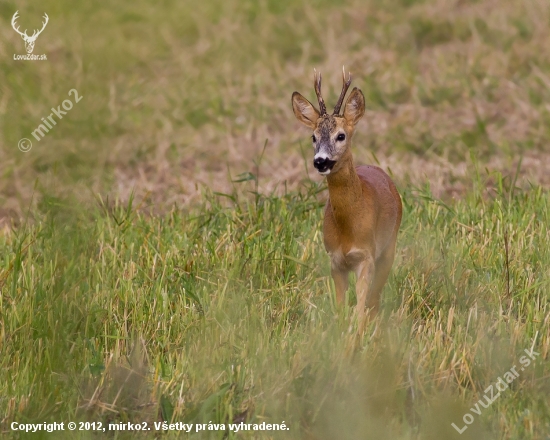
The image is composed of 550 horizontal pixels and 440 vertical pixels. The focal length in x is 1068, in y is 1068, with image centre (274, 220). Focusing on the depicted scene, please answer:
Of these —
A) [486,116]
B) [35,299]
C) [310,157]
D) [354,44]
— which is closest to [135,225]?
[35,299]

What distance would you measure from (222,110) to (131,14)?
2.60 m

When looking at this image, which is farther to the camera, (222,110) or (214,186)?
(222,110)

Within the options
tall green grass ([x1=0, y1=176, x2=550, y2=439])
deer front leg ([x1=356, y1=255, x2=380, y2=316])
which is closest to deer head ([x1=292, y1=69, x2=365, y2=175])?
deer front leg ([x1=356, y1=255, x2=380, y2=316])

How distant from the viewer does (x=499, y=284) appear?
5641 millimetres

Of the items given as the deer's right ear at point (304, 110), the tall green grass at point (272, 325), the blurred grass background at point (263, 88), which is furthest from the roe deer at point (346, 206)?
the blurred grass background at point (263, 88)

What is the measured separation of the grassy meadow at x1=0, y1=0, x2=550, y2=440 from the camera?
4445 millimetres

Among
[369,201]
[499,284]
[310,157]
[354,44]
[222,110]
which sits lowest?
[499,284]

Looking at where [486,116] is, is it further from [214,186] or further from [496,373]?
[496,373]

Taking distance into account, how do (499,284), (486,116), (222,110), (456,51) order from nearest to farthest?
(499,284), (486,116), (222,110), (456,51)

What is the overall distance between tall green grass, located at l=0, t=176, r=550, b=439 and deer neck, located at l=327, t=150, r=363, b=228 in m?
0.36

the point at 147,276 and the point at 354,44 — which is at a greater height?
the point at 354,44

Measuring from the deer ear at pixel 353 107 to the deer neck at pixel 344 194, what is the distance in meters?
0.19

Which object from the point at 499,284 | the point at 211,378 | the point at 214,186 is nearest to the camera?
the point at 211,378

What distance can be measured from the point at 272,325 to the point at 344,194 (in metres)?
0.78
